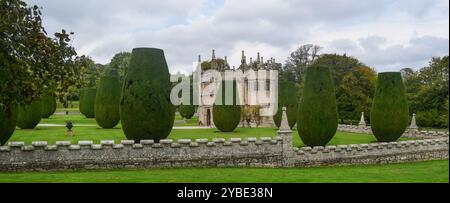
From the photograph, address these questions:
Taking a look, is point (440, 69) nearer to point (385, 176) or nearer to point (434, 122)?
point (434, 122)

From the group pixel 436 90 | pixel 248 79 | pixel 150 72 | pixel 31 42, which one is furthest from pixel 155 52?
pixel 436 90

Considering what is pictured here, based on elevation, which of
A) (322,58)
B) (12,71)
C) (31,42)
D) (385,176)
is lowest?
(385,176)

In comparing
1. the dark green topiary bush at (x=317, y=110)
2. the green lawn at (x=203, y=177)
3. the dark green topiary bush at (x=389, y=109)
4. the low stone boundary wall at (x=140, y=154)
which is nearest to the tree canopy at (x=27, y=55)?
the green lawn at (x=203, y=177)

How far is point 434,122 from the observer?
45.1 meters

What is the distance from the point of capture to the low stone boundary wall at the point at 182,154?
709 inches

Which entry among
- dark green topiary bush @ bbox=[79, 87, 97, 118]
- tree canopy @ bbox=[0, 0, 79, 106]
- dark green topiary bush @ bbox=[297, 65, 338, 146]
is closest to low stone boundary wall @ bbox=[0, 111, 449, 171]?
dark green topiary bush @ bbox=[297, 65, 338, 146]

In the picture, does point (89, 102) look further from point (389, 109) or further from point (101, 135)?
point (389, 109)

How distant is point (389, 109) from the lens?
96.0ft

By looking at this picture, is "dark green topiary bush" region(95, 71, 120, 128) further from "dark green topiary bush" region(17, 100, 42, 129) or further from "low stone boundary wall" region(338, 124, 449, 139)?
"low stone boundary wall" region(338, 124, 449, 139)

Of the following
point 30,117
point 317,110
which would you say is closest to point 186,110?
point 30,117

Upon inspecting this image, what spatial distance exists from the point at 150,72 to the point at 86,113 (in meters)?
30.6

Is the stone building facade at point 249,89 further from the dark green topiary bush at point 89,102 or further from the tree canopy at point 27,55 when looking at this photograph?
the tree canopy at point 27,55

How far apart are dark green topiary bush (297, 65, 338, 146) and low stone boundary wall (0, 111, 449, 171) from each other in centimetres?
150

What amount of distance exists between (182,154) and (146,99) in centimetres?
333
